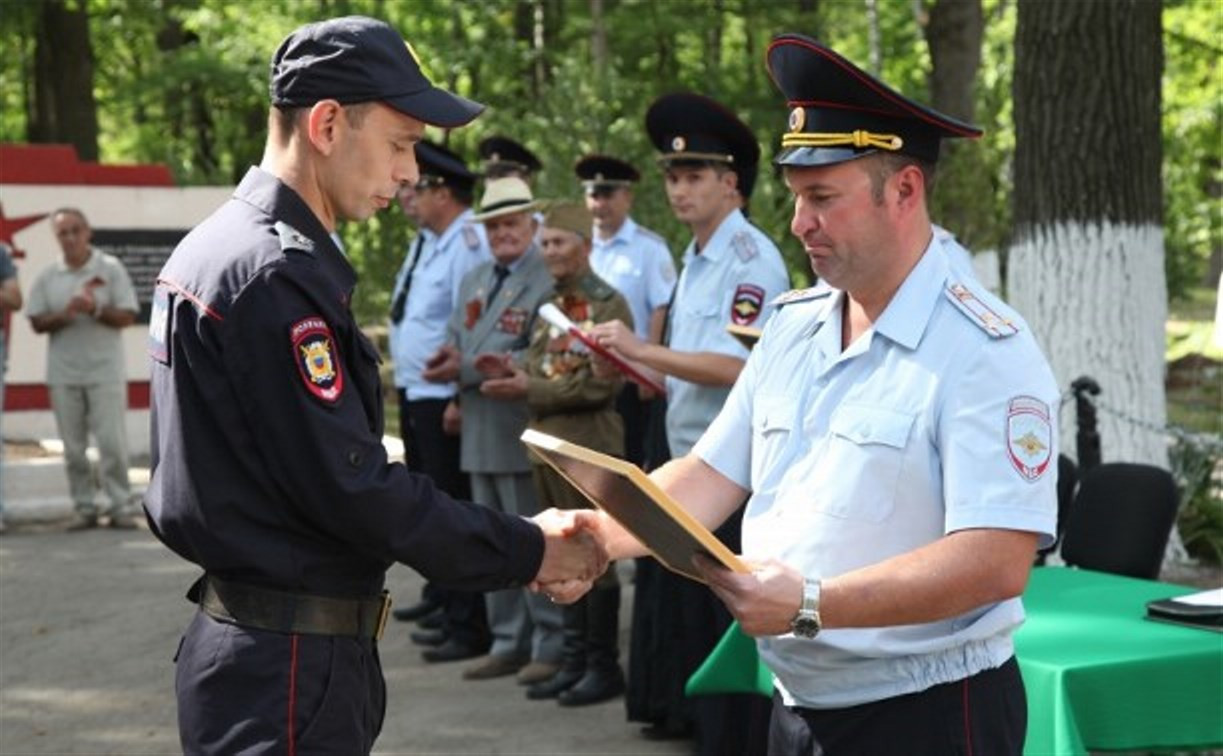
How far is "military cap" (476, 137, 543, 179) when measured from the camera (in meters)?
9.33

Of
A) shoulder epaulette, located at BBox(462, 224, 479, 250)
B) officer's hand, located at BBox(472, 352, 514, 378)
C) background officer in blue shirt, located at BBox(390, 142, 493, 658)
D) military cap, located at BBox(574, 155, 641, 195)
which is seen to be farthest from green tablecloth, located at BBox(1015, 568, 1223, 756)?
military cap, located at BBox(574, 155, 641, 195)

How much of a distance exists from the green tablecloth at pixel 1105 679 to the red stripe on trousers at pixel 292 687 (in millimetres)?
1867

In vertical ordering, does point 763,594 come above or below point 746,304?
below

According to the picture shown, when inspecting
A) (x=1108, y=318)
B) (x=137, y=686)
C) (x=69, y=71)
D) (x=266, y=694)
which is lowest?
(x=137, y=686)

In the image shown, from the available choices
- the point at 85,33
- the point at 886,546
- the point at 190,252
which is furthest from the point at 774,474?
the point at 85,33

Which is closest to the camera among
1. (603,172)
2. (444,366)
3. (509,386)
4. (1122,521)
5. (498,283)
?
(1122,521)

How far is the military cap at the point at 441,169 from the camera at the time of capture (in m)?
9.14

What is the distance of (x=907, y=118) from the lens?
3.26 m

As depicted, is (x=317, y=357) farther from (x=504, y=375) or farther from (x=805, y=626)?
(x=504, y=375)

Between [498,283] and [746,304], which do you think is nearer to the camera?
[746,304]

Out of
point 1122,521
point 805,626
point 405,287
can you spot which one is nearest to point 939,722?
point 805,626

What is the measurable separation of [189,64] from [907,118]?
927 inches

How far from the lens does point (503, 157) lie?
31.0 ft

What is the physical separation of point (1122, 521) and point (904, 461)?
3.34 meters
